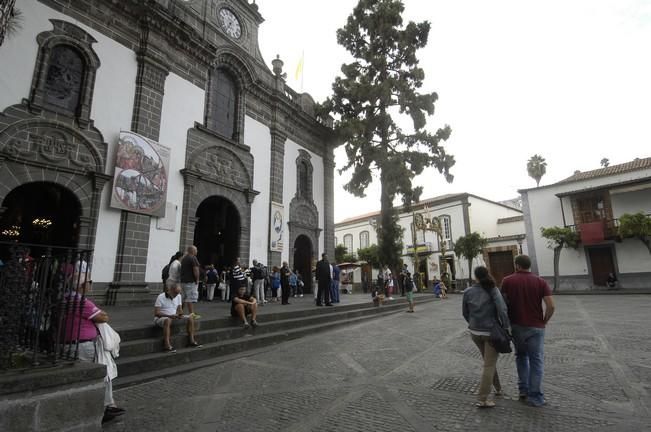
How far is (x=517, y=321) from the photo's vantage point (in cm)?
406

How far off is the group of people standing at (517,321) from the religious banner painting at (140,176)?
977cm

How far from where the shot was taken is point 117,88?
10.6 m

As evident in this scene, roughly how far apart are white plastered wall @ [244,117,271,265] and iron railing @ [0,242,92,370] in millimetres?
11129

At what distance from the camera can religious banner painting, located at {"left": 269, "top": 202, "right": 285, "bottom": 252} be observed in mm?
15459

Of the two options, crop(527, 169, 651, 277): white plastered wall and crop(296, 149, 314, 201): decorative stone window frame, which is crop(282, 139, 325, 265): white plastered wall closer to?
crop(296, 149, 314, 201): decorative stone window frame

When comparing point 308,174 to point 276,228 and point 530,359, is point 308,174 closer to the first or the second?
point 276,228

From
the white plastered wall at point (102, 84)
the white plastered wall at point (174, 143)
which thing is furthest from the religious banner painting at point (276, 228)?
the white plastered wall at point (102, 84)

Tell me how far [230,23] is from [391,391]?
1623 centimetres

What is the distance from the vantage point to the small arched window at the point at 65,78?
9.41m

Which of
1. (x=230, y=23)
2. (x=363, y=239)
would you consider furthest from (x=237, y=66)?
(x=363, y=239)

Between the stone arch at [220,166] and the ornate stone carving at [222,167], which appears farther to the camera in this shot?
the ornate stone carving at [222,167]

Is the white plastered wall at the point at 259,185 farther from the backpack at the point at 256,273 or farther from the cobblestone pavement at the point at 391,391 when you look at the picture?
the cobblestone pavement at the point at 391,391

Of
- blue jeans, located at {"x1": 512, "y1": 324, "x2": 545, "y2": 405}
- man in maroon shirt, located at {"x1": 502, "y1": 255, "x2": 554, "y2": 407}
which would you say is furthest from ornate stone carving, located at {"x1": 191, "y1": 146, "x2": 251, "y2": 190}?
blue jeans, located at {"x1": 512, "y1": 324, "x2": 545, "y2": 405}

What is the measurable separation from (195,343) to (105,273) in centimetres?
509
